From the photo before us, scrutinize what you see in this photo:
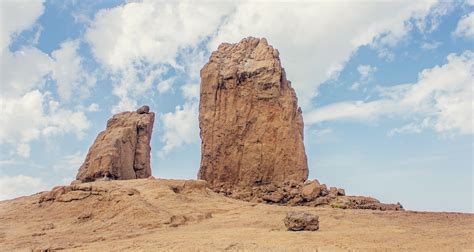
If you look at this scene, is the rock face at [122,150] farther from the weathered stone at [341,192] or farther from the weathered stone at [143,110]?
the weathered stone at [341,192]

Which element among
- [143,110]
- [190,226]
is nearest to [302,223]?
[190,226]

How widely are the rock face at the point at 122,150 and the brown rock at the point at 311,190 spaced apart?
986 centimetres

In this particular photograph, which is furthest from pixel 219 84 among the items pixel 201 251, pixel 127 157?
pixel 201 251

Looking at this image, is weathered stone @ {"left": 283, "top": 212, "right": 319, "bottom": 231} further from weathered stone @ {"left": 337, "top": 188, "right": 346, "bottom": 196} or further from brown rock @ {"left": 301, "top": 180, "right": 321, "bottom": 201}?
weathered stone @ {"left": 337, "top": 188, "right": 346, "bottom": 196}

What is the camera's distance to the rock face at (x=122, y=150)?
2811cm

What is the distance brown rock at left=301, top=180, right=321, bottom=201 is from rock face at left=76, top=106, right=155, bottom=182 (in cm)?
986

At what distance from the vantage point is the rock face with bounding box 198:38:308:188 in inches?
1217

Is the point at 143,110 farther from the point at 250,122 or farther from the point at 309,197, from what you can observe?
the point at 309,197

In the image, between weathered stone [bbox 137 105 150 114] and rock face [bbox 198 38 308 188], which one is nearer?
rock face [bbox 198 38 308 188]

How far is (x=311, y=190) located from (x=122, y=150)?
34.8ft

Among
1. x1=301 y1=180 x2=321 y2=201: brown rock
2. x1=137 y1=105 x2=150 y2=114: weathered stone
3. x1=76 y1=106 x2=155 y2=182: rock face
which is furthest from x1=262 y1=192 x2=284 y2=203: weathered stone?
x1=137 y1=105 x2=150 y2=114: weathered stone

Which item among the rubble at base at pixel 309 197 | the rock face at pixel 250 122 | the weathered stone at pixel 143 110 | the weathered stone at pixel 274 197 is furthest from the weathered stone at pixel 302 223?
the weathered stone at pixel 143 110

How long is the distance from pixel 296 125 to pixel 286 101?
1.53m

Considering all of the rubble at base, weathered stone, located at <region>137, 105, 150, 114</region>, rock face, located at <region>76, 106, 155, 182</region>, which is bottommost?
the rubble at base
